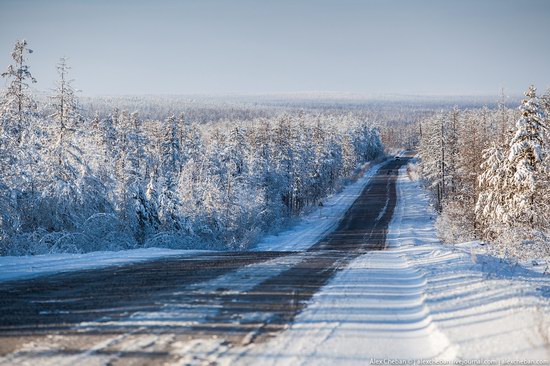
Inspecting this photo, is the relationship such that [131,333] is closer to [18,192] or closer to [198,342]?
[198,342]

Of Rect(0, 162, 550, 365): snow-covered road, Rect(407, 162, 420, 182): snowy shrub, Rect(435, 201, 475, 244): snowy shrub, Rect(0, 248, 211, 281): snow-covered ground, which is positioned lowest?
Rect(435, 201, 475, 244): snowy shrub

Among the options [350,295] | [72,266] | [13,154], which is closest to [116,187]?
[13,154]

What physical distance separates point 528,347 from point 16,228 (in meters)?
16.1

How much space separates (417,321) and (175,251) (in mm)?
9632

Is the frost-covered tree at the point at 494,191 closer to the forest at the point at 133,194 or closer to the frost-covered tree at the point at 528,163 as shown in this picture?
the forest at the point at 133,194

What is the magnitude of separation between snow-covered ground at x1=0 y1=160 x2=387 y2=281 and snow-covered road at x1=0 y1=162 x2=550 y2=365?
1.14m

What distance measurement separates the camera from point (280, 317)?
620 centimetres

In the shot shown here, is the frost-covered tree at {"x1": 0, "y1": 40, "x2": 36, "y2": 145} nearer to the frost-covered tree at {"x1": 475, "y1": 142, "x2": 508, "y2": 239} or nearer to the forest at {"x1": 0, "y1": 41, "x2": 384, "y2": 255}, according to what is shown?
the forest at {"x1": 0, "y1": 41, "x2": 384, "y2": 255}

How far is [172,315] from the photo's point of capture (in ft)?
19.9

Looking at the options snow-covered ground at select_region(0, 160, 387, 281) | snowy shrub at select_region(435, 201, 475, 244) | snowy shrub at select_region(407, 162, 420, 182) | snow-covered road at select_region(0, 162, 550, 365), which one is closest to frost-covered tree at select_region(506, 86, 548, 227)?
snowy shrub at select_region(435, 201, 475, 244)

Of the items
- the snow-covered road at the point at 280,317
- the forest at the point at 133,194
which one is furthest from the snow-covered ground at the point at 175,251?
the forest at the point at 133,194

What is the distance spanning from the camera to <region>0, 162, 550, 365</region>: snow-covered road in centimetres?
491

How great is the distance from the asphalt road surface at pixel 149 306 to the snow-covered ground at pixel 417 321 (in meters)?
0.41

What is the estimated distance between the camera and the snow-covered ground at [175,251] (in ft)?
31.9
